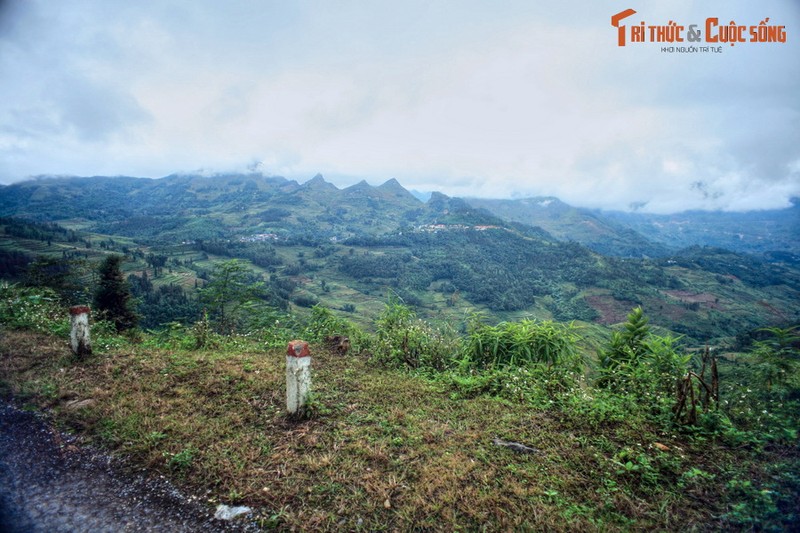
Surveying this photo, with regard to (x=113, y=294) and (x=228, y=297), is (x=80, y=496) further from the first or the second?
(x=113, y=294)

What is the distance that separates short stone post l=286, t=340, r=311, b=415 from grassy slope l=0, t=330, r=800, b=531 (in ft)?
0.83

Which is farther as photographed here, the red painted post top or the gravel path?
the red painted post top

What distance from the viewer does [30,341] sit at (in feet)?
21.6

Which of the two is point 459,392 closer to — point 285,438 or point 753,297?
point 285,438

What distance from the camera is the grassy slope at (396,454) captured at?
2957 millimetres

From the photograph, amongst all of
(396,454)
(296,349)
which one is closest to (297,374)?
(296,349)

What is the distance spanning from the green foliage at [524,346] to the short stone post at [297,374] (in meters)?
3.27

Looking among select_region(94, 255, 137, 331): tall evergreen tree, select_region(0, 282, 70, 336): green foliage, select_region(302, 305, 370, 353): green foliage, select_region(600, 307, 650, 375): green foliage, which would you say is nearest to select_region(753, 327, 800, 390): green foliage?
select_region(600, 307, 650, 375): green foliage

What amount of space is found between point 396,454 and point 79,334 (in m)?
6.10

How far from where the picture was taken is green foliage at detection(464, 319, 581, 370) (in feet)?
20.1

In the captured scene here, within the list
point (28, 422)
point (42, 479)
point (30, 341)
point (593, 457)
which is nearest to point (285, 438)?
point (42, 479)

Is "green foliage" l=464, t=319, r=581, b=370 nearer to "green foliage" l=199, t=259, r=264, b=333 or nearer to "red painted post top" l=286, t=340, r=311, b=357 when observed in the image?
"red painted post top" l=286, t=340, r=311, b=357

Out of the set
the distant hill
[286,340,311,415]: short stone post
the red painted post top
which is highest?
the red painted post top

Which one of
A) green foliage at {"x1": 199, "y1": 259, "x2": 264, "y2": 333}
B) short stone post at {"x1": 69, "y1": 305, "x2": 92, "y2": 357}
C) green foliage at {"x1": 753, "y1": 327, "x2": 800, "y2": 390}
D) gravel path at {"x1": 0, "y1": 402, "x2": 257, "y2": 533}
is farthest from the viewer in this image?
green foliage at {"x1": 199, "y1": 259, "x2": 264, "y2": 333}
